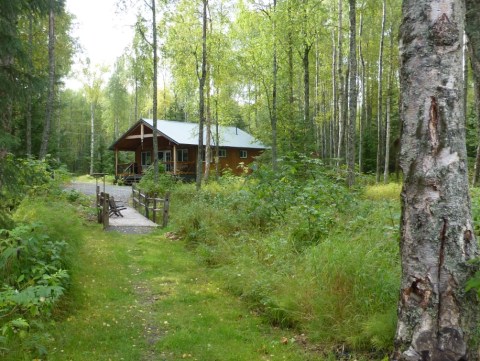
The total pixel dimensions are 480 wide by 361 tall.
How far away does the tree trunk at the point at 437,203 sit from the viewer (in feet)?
7.52

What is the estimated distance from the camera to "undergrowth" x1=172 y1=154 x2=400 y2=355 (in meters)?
4.28

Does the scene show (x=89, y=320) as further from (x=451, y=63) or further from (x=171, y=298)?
(x=451, y=63)

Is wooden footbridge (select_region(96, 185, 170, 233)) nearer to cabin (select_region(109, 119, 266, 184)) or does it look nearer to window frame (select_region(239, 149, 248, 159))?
cabin (select_region(109, 119, 266, 184))

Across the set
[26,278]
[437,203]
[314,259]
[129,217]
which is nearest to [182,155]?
[129,217]

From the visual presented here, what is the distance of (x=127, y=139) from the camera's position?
30484 millimetres

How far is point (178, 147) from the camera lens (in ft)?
92.2

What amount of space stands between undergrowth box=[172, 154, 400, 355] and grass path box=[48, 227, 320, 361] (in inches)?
15.4

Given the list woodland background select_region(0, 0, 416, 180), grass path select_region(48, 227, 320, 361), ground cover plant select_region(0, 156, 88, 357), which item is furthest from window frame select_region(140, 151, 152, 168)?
grass path select_region(48, 227, 320, 361)

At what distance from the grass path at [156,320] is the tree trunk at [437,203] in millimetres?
2104

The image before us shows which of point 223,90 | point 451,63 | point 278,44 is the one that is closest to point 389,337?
point 451,63

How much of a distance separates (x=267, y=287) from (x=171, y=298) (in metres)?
1.63

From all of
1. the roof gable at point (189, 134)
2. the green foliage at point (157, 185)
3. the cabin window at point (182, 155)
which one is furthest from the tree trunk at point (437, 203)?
the cabin window at point (182, 155)

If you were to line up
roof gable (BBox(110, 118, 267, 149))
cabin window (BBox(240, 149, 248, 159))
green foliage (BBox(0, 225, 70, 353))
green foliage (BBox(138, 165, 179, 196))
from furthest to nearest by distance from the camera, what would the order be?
cabin window (BBox(240, 149, 248, 159))
roof gable (BBox(110, 118, 267, 149))
green foliage (BBox(138, 165, 179, 196))
green foliage (BBox(0, 225, 70, 353))

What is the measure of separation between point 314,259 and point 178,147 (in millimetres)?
23808
